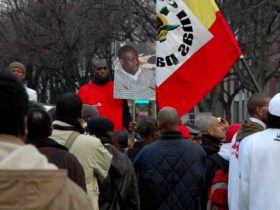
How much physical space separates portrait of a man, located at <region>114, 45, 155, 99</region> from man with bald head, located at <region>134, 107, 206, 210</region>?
2.97m

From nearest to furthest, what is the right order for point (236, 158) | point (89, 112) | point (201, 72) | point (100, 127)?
1. point (236, 158)
2. point (100, 127)
3. point (89, 112)
4. point (201, 72)

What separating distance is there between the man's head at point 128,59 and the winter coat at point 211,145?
2982 mm

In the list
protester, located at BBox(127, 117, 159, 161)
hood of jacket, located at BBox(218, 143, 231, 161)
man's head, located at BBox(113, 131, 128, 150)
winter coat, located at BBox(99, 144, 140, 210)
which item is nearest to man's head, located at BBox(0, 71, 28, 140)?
winter coat, located at BBox(99, 144, 140, 210)

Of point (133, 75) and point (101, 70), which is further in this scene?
point (133, 75)

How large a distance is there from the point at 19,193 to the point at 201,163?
4.74m

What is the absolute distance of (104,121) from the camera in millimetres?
6730

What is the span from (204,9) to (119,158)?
3.14 m

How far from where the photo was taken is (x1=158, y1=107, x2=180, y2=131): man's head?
744 cm

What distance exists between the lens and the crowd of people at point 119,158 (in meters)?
2.88

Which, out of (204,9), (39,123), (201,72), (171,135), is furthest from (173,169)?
(39,123)

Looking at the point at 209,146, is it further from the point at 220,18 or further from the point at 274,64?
the point at 274,64

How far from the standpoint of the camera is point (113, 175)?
268 inches

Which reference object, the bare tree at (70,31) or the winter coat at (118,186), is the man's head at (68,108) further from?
the bare tree at (70,31)

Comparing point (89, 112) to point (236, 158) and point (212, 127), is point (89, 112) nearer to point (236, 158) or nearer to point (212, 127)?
point (212, 127)
